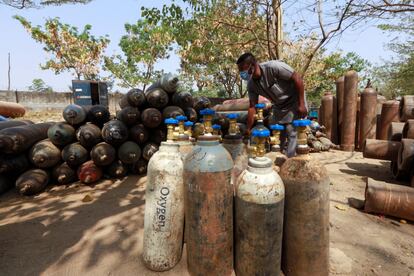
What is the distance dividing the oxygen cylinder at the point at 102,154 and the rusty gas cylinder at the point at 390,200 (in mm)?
3529

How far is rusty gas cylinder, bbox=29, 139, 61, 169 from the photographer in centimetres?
336

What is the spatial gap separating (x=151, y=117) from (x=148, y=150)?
0.57m

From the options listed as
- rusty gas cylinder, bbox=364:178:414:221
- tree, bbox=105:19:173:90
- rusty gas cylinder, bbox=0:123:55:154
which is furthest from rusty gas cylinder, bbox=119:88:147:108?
tree, bbox=105:19:173:90

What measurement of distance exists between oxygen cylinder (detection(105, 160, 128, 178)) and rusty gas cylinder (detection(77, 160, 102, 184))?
0.18m

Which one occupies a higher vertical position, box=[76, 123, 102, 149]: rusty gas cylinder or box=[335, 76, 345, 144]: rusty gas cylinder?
box=[335, 76, 345, 144]: rusty gas cylinder

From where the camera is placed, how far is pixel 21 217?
8.52ft

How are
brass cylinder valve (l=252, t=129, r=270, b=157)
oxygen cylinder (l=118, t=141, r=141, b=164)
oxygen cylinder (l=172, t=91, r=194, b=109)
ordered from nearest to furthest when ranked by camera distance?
1. brass cylinder valve (l=252, t=129, r=270, b=157)
2. oxygen cylinder (l=118, t=141, r=141, b=164)
3. oxygen cylinder (l=172, t=91, r=194, b=109)

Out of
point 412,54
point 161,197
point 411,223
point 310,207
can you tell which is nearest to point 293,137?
→ point 411,223

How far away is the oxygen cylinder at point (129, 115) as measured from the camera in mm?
3744

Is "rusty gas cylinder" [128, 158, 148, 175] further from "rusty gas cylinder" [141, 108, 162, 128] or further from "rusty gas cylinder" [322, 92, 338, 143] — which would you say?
"rusty gas cylinder" [322, 92, 338, 143]

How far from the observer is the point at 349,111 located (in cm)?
565

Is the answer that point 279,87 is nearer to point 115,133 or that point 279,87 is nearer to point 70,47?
point 115,133

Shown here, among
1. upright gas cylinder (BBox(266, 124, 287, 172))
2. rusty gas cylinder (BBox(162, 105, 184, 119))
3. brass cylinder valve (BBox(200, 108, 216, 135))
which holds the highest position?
rusty gas cylinder (BBox(162, 105, 184, 119))

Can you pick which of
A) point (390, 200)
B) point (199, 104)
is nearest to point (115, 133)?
point (199, 104)
